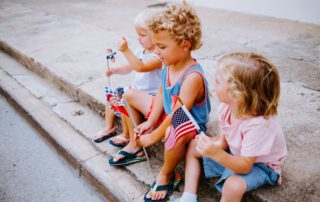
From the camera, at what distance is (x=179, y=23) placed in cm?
179

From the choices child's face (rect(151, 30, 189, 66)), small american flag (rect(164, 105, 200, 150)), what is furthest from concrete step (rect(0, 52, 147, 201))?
child's face (rect(151, 30, 189, 66))

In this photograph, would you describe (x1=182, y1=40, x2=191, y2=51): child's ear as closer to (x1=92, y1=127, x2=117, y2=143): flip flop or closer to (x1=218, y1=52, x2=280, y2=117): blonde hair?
(x1=218, y1=52, x2=280, y2=117): blonde hair

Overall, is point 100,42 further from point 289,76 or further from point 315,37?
point 315,37

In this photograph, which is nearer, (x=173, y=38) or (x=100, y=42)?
(x=173, y=38)

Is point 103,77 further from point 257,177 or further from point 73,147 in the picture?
point 257,177

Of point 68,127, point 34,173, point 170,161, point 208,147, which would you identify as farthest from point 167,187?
point 68,127

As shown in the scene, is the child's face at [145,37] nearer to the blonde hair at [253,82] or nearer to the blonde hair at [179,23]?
the blonde hair at [179,23]

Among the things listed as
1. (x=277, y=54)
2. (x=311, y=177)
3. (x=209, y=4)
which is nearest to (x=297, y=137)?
(x=311, y=177)

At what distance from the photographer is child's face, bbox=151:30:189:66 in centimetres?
180

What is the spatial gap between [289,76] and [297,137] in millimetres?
1040

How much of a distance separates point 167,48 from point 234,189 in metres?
0.88

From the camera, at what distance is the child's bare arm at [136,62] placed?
6.85 feet

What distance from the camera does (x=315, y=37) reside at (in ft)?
12.6

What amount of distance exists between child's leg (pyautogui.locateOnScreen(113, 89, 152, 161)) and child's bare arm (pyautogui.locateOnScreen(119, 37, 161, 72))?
18 centimetres
